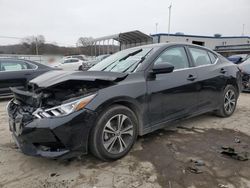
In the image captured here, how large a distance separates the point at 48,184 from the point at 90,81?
122 cm

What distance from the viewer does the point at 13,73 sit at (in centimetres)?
682

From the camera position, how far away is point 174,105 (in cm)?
354

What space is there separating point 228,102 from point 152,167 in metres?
2.76

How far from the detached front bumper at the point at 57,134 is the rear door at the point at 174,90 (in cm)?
105

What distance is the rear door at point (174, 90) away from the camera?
3.27 metres

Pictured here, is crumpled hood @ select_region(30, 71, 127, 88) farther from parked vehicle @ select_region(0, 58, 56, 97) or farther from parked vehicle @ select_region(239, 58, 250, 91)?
parked vehicle @ select_region(239, 58, 250, 91)

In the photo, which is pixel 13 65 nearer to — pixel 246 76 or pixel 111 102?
pixel 111 102

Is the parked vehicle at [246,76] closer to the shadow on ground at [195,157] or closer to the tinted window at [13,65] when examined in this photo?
the shadow on ground at [195,157]

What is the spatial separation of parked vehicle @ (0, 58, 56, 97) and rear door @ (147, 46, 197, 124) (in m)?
4.73

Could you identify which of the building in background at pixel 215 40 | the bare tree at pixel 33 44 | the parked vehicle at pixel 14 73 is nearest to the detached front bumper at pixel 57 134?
the parked vehicle at pixel 14 73

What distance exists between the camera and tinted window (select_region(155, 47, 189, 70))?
3553mm

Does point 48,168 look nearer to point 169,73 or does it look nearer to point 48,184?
point 48,184

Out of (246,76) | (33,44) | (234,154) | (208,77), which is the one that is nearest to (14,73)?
(208,77)

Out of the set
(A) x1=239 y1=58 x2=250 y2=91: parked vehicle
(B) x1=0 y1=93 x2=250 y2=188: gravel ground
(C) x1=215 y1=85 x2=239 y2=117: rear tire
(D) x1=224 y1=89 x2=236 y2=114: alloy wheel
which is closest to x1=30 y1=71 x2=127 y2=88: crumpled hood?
(B) x1=0 y1=93 x2=250 y2=188: gravel ground
